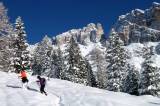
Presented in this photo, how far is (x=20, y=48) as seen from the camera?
68.3 meters

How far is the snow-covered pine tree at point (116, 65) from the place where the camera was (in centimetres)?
6346

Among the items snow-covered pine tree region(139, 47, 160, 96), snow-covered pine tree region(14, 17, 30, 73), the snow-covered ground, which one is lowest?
the snow-covered ground

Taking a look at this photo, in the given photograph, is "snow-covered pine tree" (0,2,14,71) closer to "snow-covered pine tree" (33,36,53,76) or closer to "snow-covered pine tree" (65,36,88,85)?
"snow-covered pine tree" (65,36,88,85)

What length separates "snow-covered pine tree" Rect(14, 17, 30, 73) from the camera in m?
66.5

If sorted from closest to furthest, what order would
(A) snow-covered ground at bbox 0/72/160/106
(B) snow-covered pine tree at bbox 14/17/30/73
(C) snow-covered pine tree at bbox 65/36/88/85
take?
(A) snow-covered ground at bbox 0/72/160/106
(B) snow-covered pine tree at bbox 14/17/30/73
(C) snow-covered pine tree at bbox 65/36/88/85

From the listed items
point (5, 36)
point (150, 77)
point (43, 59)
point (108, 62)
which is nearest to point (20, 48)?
point (5, 36)

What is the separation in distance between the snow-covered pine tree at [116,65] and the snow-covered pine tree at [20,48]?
43.4 feet

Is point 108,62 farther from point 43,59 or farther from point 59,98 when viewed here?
point 43,59

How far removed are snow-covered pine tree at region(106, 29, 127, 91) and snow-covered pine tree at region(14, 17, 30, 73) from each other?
13.2 metres

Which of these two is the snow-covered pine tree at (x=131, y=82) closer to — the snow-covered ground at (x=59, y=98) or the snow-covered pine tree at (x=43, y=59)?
the snow-covered pine tree at (x=43, y=59)

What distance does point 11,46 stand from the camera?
65.4 meters

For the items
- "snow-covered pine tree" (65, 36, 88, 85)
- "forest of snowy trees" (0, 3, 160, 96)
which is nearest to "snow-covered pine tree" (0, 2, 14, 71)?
"forest of snowy trees" (0, 3, 160, 96)

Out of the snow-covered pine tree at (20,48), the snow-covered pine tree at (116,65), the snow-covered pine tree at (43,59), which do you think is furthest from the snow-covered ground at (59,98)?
the snow-covered pine tree at (43,59)

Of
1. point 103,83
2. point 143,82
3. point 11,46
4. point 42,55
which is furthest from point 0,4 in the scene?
point 103,83
